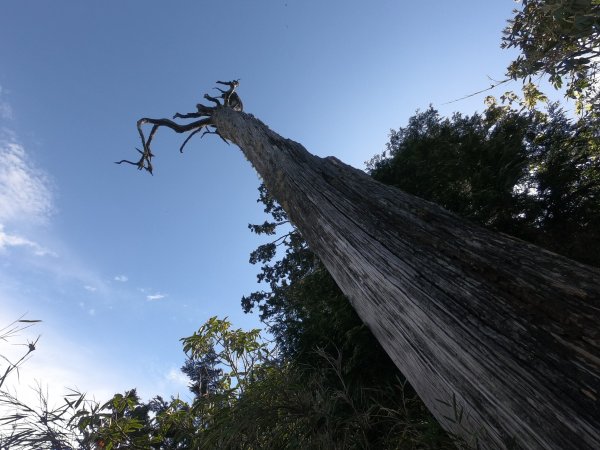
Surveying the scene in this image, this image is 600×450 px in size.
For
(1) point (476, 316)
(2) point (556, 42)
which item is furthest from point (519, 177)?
(1) point (476, 316)

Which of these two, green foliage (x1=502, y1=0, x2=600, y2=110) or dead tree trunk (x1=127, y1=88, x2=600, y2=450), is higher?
green foliage (x1=502, y1=0, x2=600, y2=110)

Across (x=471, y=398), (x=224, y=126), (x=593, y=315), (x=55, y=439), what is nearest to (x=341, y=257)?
(x=471, y=398)

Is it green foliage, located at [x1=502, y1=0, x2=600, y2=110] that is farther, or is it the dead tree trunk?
green foliage, located at [x1=502, y1=0, x2=600, y2=110]

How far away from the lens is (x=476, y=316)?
1238mm

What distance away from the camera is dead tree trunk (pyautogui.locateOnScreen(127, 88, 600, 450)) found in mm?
930

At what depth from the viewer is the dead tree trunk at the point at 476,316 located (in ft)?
3.05

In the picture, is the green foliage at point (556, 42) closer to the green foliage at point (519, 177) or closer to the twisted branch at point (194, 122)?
the green foliage at point (519, 177)

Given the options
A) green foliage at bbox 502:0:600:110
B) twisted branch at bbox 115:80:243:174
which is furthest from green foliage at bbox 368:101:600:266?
twisted branch at bbox 115:80:243:174

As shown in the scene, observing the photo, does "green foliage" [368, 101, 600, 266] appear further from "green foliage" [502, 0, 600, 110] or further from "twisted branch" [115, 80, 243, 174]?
"twisted branch" [115, 80, 243, 174]

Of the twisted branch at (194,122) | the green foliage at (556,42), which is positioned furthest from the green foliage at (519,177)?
the twisted branch at (194,122)

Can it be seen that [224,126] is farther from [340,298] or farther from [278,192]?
[340,298]

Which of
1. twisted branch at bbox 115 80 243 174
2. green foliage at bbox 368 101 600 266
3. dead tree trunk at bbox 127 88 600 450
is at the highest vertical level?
twisted branch at bbox 115 80 243 174

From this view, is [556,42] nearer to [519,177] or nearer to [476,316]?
[519,177]

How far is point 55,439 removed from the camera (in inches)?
60.3
